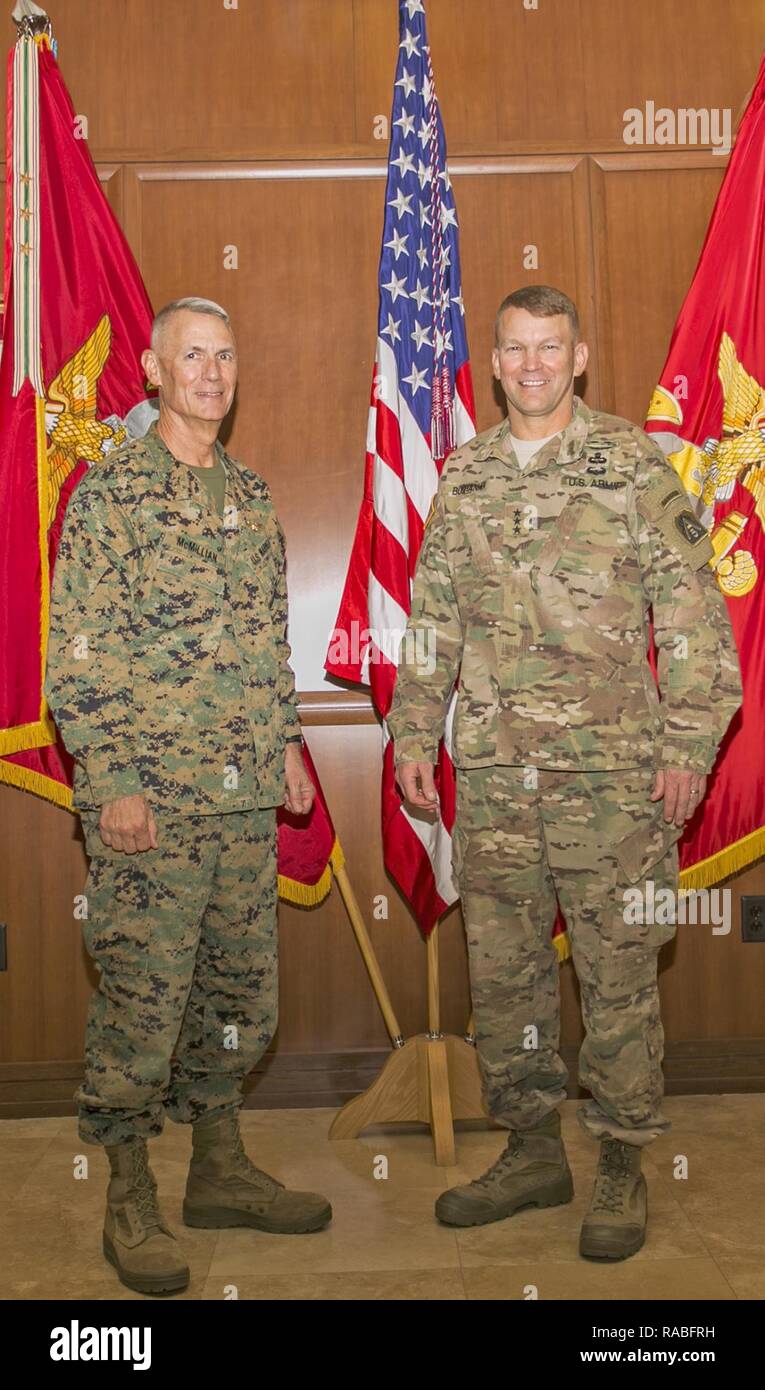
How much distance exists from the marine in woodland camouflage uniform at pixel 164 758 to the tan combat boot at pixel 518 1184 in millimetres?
516

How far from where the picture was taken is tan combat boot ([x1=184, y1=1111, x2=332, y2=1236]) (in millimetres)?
2438

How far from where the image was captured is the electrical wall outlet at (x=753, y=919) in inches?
134

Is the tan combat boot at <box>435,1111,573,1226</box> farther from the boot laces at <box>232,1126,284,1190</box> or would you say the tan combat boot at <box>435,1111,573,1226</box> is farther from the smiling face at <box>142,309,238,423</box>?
the smiling face at <box>142,309,238,423</box>

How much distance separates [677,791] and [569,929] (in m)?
0.36

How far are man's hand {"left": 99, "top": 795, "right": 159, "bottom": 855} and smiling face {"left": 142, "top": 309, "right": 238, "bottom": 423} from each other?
30.3 inches

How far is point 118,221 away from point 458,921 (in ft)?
6.99

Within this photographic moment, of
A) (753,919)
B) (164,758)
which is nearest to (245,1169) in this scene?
(164,758)

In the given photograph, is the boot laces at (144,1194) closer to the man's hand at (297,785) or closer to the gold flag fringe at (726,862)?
the man's hand at (297,785)

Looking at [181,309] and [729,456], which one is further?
[729,456]

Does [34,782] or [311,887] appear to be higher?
[34,782]

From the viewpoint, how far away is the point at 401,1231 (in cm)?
244

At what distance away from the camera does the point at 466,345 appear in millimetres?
3098

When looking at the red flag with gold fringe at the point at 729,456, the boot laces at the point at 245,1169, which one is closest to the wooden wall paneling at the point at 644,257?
the red flag with gold fringe at the point at 729,456

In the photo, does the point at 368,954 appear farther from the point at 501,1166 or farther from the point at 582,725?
the point at 582,725
